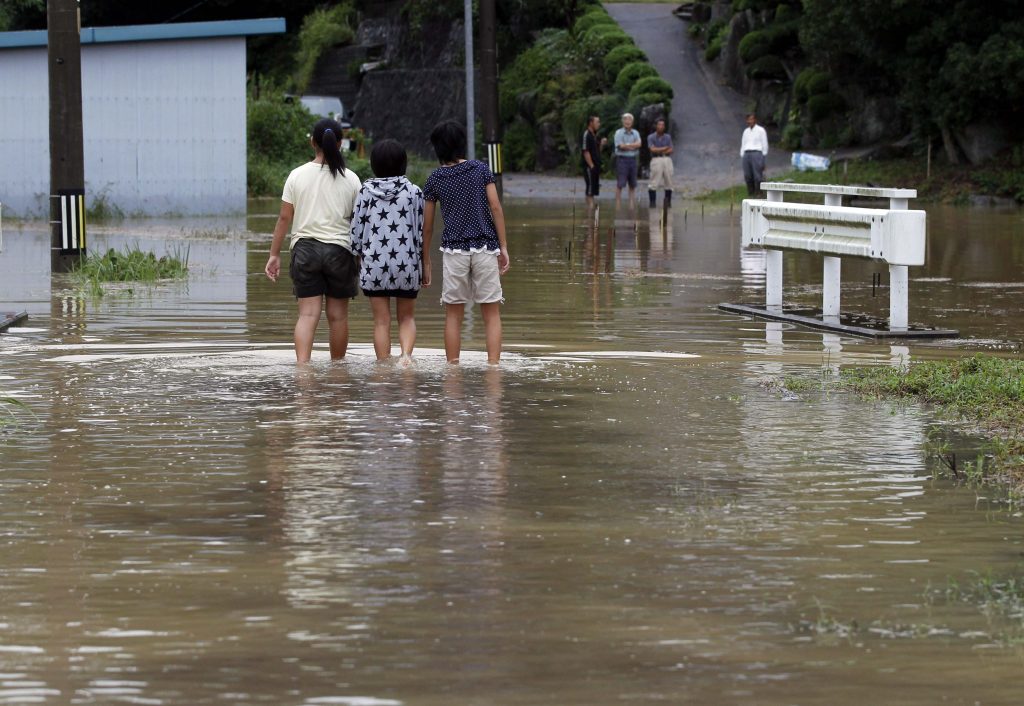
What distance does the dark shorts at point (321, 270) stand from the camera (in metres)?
12.2

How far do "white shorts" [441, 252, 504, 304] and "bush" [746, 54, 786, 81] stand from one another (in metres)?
43.5

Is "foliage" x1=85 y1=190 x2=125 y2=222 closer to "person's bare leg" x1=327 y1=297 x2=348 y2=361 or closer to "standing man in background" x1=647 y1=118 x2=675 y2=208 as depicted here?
"standing man in background" x1=647 y1=118 x2=675 y2=208

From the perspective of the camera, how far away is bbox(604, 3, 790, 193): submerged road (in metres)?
49.3

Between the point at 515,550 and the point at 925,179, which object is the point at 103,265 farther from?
the point at 925,179

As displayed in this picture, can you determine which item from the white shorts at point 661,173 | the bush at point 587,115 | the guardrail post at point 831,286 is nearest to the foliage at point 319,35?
the bush at point 587,115

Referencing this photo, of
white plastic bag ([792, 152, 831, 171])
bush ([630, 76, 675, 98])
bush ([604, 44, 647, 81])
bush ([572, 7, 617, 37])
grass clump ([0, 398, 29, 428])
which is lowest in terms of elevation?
grass clump ([0, 398, 29, 428])

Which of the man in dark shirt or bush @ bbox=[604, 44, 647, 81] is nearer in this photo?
the man in dark shirt

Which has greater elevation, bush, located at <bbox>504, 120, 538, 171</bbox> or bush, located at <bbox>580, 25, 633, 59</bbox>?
bush, located at <bbox>580, 25, 633, 59</bbox>

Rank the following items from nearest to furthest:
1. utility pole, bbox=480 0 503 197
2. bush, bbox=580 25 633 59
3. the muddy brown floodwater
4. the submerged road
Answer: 1. the muddy brown floodwater
2. utility pole, bbox=480 0 503 197
3. the submerged road
4. bush, bbox=580 25 633 59

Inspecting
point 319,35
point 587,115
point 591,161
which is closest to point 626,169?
point 591,161

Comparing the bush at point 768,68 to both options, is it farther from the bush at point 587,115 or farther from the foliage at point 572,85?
the bush at point 587,115

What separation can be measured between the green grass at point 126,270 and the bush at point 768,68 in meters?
37.1

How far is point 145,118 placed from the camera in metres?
33.3

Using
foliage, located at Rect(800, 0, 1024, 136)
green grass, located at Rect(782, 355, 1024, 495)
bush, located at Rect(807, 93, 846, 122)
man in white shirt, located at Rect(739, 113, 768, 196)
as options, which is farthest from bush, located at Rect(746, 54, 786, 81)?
green grass, located at Rect(782, 355, 1024, 495)
